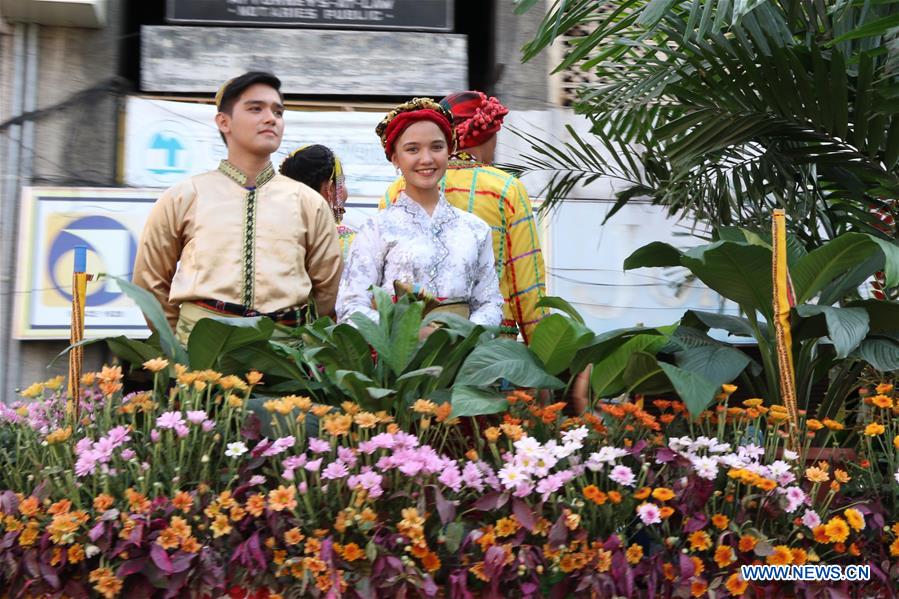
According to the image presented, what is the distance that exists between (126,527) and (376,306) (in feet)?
3.06

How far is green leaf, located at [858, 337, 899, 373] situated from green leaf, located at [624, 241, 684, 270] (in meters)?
0.51

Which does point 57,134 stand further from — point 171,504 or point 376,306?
point 171,504

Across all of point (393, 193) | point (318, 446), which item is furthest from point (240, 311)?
point (318, 446)

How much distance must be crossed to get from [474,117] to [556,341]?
4.12 feet

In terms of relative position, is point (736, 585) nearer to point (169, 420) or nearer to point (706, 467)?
point (706, 467)

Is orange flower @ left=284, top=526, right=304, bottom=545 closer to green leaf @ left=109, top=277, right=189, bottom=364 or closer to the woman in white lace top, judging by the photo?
green leaf @ left=109, top=277, right=189, bottom=364

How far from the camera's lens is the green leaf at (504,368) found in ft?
8.05

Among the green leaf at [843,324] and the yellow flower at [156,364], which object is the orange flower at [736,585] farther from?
the yellow flower at [156,364]

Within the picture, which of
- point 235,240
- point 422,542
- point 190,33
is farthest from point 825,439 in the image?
point 190,33

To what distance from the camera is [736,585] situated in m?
2.20

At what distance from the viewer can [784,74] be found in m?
3.48

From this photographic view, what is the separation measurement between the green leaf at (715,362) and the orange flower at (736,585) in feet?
1.64

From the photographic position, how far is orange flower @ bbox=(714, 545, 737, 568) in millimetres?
2217

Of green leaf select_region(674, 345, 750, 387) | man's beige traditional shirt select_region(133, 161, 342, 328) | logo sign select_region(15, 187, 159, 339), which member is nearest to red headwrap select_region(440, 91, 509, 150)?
man's beige traditional shirt select_region(133, 161, 342, 328)
